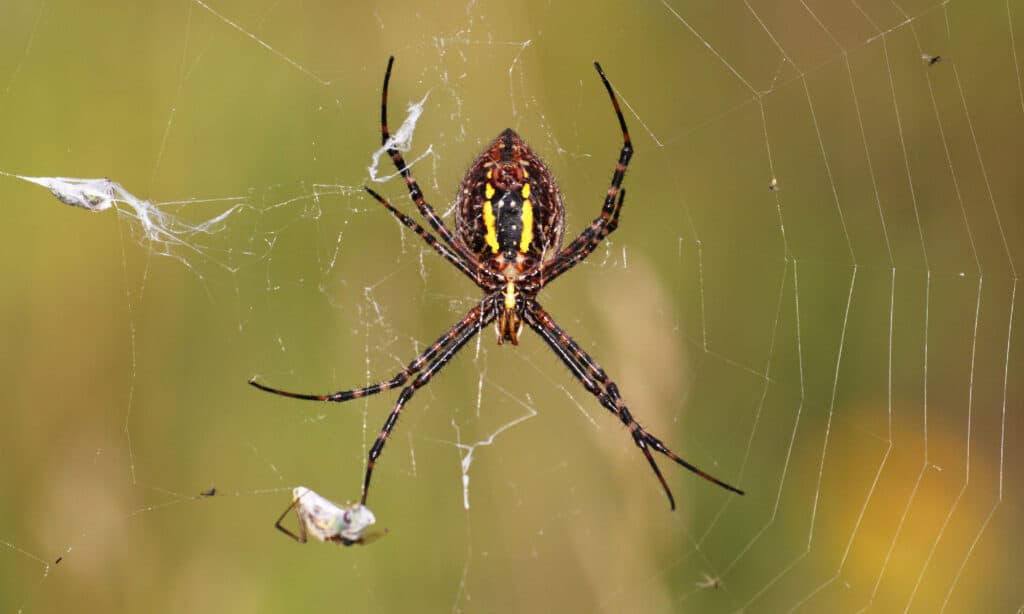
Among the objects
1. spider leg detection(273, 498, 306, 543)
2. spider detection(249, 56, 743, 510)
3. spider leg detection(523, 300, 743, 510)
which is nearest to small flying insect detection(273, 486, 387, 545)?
spider leg detection(273, 498, 306, 543)

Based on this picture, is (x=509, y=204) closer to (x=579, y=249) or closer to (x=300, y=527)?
(x=579, y=249)

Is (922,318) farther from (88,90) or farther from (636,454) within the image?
(88,90)

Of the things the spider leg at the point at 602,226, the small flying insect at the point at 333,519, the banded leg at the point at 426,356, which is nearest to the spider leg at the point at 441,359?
the banded leg at the point at 426,356

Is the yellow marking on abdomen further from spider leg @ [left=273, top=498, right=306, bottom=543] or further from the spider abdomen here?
spider leg @ [left=273, top=498, right=306, bottom=543]

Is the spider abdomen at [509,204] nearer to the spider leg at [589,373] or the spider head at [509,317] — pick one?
the spider head at [509,317]

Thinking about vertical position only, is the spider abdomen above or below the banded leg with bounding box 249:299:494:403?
above

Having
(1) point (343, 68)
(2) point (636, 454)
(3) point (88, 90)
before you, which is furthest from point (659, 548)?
(3) point (88, 90)

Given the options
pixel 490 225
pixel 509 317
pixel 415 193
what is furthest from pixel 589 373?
pixel 415 193
